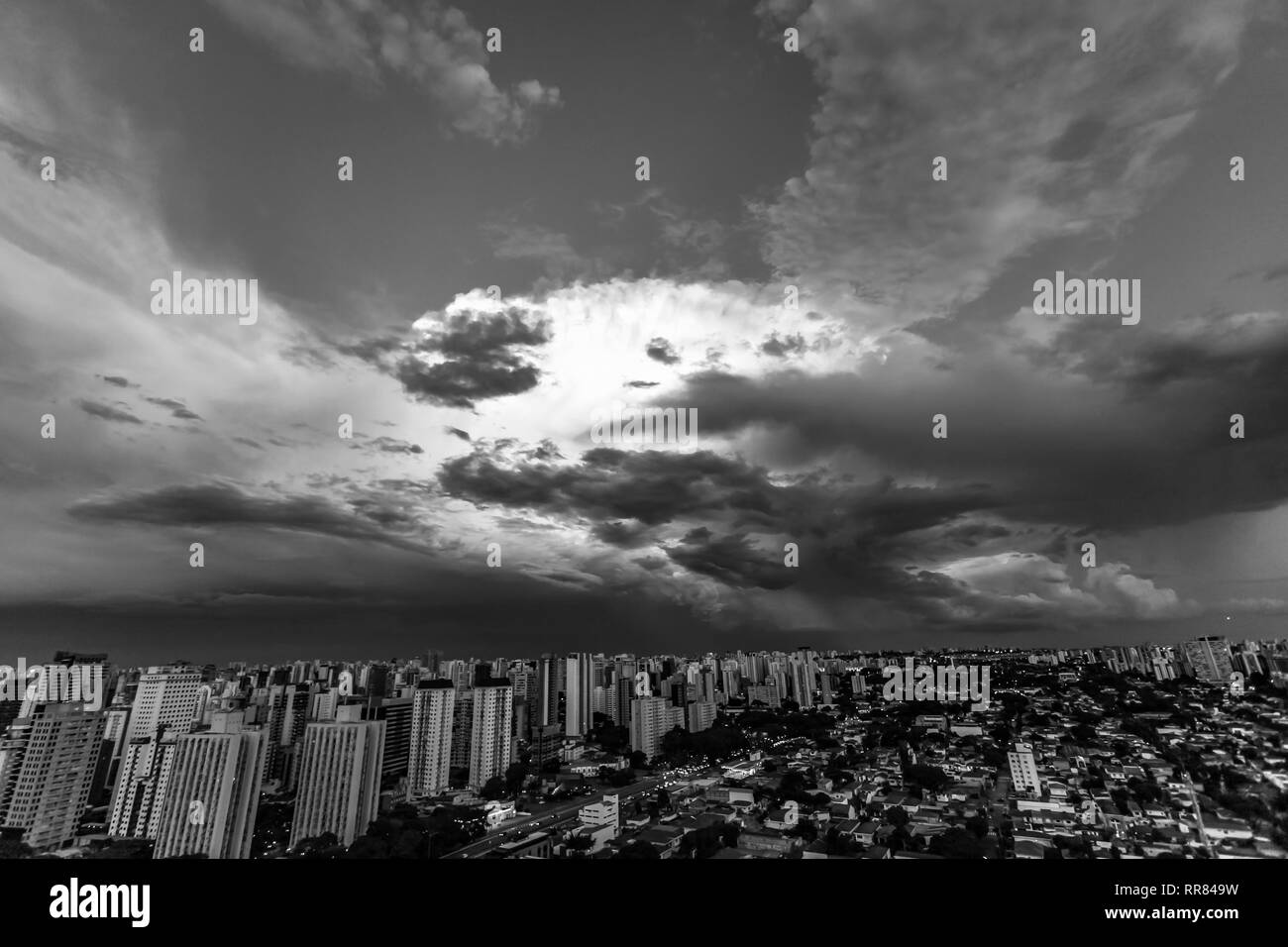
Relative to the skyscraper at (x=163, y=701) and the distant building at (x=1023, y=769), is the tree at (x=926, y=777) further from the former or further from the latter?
the skyscraper at (x=163, y=701)

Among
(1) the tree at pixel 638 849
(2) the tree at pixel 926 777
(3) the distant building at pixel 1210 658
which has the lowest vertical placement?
(1) the tree at pixel 638 849

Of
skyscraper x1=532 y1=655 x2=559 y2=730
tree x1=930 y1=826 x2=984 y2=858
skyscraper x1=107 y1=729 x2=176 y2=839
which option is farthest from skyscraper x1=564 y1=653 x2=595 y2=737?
Result: tree x1=930 y1=826 x2=984 y2=858

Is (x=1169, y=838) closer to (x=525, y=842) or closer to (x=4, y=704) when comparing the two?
(x=525, y=842)

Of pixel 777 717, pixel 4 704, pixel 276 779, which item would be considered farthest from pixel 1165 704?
pixel 4 704

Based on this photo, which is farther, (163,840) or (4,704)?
(4,704)

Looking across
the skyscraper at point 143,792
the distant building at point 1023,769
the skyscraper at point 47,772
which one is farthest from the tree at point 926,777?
the skyscraper at point 47,772

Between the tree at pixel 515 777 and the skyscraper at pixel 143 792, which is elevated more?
the skyscraper at pixel 143 792
